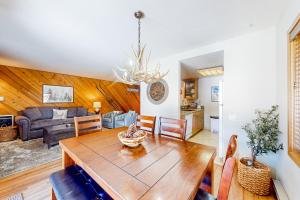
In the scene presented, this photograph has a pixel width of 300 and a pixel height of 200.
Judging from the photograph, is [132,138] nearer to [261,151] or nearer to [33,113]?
[261,151]

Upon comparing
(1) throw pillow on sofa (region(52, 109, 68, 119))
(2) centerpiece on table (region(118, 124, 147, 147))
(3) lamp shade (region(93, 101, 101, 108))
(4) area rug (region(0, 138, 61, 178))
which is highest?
(3) lamp shade (region(93, 101, 101, 108))

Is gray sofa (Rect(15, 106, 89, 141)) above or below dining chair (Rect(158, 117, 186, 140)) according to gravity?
below

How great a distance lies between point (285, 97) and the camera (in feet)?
5.35

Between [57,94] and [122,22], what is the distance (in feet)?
16.1

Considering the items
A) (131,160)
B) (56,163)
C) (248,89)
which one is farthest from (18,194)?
(248,89)

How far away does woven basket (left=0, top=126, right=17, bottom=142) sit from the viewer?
361cm

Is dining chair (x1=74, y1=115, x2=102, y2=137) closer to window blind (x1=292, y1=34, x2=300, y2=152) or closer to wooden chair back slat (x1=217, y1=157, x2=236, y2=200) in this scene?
wooden chair back slat (x1=217, y1=157, x2=236, y2=200)

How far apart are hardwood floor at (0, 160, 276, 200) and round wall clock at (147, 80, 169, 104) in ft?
6.55

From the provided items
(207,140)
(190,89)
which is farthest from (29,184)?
(190,89)

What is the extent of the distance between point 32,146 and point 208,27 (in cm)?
479

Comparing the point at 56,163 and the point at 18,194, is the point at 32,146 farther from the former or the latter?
the point at 18,194

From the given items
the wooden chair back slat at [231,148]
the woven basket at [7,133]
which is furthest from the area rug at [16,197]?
the woven basket at [7,133]

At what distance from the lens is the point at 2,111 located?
164 inches

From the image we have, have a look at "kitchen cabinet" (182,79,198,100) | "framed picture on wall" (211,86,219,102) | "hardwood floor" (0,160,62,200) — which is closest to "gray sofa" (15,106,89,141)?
"hardwood floor" (0,160,62,200)
